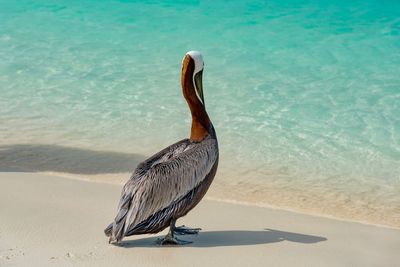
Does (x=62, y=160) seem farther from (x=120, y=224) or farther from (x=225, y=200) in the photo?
(x=120, y=224)

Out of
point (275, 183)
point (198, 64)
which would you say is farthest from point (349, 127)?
point (198, 64)

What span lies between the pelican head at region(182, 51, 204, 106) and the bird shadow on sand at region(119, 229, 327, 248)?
0.87 metres

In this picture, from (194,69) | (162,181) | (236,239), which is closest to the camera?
(162,181)

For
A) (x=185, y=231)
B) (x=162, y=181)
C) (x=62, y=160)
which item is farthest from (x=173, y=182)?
(x=62, y=160)

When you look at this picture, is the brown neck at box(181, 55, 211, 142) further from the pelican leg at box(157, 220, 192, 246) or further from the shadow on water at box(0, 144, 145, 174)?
the shadow on water at box(0, 144, 145, 174)

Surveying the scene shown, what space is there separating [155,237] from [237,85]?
5544 millimetres

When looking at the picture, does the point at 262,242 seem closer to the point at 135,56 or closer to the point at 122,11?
the point at 135,56

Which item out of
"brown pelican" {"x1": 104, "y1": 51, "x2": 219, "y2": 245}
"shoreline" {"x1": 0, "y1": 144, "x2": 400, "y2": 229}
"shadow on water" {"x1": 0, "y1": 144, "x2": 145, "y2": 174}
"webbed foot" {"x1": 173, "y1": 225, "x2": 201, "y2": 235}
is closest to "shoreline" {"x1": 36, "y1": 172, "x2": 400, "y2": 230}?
"shoreline" {"x1": 0, "y1": 144, "x2": 400, "y2": 229}

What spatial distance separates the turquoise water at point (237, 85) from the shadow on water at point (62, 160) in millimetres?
217

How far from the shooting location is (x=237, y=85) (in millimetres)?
10688

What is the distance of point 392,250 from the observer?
564 cm

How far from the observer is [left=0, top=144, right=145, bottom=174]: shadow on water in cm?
732

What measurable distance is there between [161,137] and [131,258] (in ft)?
12.9

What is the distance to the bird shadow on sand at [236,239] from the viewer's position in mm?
5160
